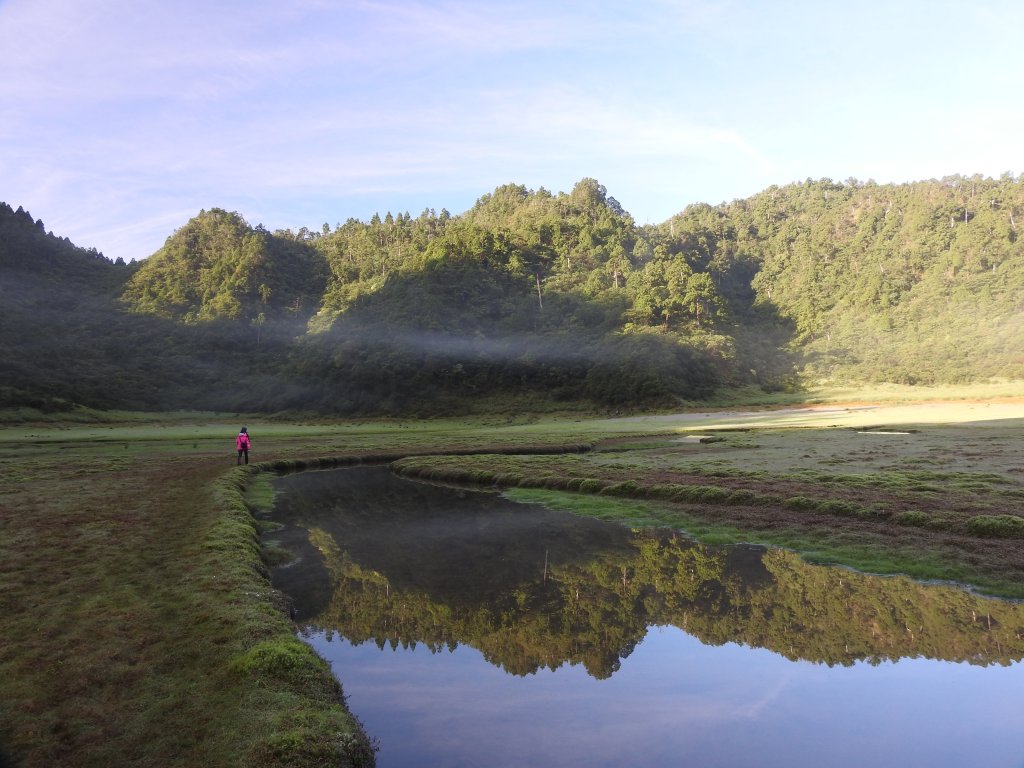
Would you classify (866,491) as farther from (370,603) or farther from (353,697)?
(353,697)

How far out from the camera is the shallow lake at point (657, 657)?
33.9 feet

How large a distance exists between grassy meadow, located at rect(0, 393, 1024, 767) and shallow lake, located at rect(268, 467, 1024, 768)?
1698mm

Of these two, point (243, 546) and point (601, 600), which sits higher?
point (243, 546)

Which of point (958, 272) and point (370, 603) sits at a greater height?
point (958, 272)

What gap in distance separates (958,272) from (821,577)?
222 m

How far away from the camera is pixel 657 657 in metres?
14.0

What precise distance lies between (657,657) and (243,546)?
48.1 feet

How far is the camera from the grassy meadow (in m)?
Answer: 9.57

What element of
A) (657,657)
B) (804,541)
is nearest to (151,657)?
(657,657)

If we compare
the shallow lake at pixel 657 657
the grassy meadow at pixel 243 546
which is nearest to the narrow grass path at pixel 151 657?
the grassy meadow at pixel 243 546

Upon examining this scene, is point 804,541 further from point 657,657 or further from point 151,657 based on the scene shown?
point 151,657

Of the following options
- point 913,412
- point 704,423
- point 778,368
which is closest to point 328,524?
point 704,423

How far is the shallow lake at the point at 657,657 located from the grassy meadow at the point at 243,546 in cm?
170

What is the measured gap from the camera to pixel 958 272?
19675cm
